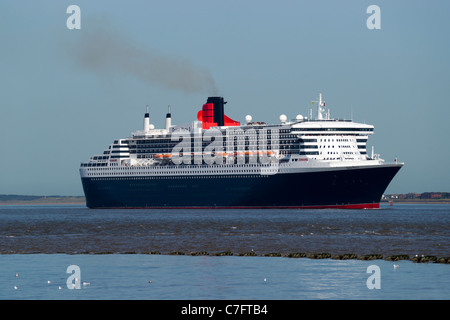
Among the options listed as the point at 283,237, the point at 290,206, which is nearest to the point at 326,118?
the point at 290,206

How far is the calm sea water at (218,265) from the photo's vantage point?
37.0 m

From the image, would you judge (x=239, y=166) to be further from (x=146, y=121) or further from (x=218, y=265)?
(x=218, y=265)

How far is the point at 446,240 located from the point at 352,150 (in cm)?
6739

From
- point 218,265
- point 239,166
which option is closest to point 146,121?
point 239,166

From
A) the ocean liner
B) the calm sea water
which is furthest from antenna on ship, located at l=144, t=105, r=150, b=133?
the calm sea water

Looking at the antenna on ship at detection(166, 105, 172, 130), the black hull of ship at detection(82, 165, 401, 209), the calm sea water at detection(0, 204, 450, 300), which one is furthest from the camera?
the antenna on ship at detection(166, 105, 172, 130)

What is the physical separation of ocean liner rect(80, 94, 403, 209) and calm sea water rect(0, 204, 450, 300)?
45.8 metres

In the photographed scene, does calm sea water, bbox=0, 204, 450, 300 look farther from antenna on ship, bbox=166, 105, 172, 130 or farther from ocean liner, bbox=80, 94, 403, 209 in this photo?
antenna on ship, bbox=166, 105, 172, 130

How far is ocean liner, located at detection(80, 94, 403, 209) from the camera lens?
5030 inches

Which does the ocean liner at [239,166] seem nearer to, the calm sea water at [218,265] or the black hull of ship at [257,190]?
the black hull of ship at [257,190]

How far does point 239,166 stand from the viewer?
449 ft

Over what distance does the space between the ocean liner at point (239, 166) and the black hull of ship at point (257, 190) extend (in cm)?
15

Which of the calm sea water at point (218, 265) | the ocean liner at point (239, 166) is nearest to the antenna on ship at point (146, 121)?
the ocean liner at point (239, 166)

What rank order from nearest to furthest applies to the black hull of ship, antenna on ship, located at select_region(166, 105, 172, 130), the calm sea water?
the calm sea water
the black hull of ship
antenna on ship, located at select_region(166, 105, 172, 130)
